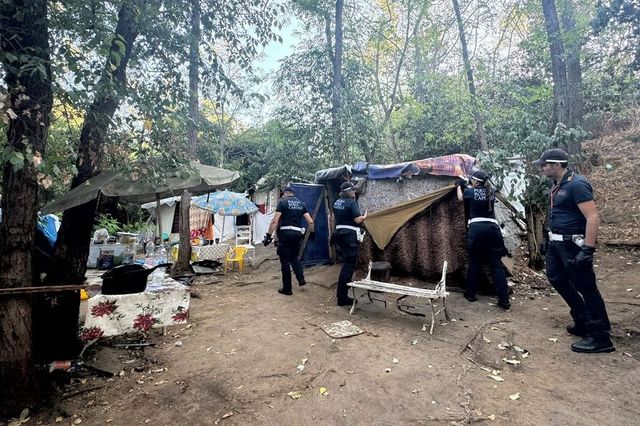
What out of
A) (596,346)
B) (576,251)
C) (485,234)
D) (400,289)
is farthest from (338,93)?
(596,346)

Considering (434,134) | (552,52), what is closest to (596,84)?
(552,52)

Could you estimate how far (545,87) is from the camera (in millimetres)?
10898

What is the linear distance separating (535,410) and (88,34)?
4.54 meters

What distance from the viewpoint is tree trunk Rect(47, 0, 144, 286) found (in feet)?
9.66

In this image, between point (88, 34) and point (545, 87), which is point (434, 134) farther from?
point (88, 34)

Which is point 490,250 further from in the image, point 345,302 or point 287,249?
point 287,249

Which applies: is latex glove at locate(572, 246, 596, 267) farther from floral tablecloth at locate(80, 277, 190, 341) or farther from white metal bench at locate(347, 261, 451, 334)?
floral tablecloth at locate(80, 277, 190, 341)

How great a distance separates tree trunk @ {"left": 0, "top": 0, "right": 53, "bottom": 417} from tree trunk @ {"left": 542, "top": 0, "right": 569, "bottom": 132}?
8.38 meters

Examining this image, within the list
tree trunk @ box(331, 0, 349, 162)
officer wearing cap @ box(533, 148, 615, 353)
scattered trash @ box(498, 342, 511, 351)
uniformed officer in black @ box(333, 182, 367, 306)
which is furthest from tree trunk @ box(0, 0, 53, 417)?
tree trunk @ box(331, 0, 349, 162)

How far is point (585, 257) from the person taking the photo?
3.22 meters

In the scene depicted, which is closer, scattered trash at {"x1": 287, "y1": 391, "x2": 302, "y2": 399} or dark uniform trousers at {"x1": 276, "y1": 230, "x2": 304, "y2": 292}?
scattered trash at {"x1": 287, "y1": 391, "x2": 302, "y2": 399}

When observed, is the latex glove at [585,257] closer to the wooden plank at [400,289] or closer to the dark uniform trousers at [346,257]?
the wooden plank at [400,289]

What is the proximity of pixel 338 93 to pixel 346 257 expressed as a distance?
278 inches

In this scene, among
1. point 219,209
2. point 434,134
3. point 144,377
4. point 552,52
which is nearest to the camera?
point 144,377
